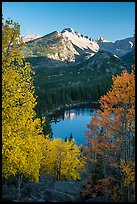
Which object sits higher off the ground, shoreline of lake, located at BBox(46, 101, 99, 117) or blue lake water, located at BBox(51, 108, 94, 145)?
shoreline of lake, located at BBox(46, 101, 99, 117)

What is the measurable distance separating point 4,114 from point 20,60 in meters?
3.02

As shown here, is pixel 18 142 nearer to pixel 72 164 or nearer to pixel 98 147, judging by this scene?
pixel 98 147

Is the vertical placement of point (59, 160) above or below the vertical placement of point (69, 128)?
below

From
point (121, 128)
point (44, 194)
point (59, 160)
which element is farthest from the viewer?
point (59, 160)

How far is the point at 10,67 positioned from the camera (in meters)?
12.3

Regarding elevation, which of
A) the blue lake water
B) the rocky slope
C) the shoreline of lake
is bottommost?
the rocky slope

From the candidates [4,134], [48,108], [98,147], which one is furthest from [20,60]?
[48,108]

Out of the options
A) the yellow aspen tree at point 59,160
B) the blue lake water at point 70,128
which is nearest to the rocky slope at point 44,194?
the yellow aspen tree at point 59,160

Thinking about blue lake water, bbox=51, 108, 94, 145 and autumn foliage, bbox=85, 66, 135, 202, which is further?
blue lake water, bbox=51, 108, 94, 145

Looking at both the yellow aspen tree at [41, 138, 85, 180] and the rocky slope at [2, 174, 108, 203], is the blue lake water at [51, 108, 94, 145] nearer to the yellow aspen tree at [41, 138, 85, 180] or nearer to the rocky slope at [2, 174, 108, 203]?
the yellow aspen tree at [41, 138, 85, 180]

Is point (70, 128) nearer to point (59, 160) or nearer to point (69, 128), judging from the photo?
point (69, 128)

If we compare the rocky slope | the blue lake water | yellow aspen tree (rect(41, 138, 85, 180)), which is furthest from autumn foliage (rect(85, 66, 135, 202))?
the blue lake water

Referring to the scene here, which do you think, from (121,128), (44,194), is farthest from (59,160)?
(121,128)

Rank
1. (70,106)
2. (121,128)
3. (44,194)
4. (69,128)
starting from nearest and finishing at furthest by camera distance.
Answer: (121,128) → (44,194) → (69,128) → (70,106)
